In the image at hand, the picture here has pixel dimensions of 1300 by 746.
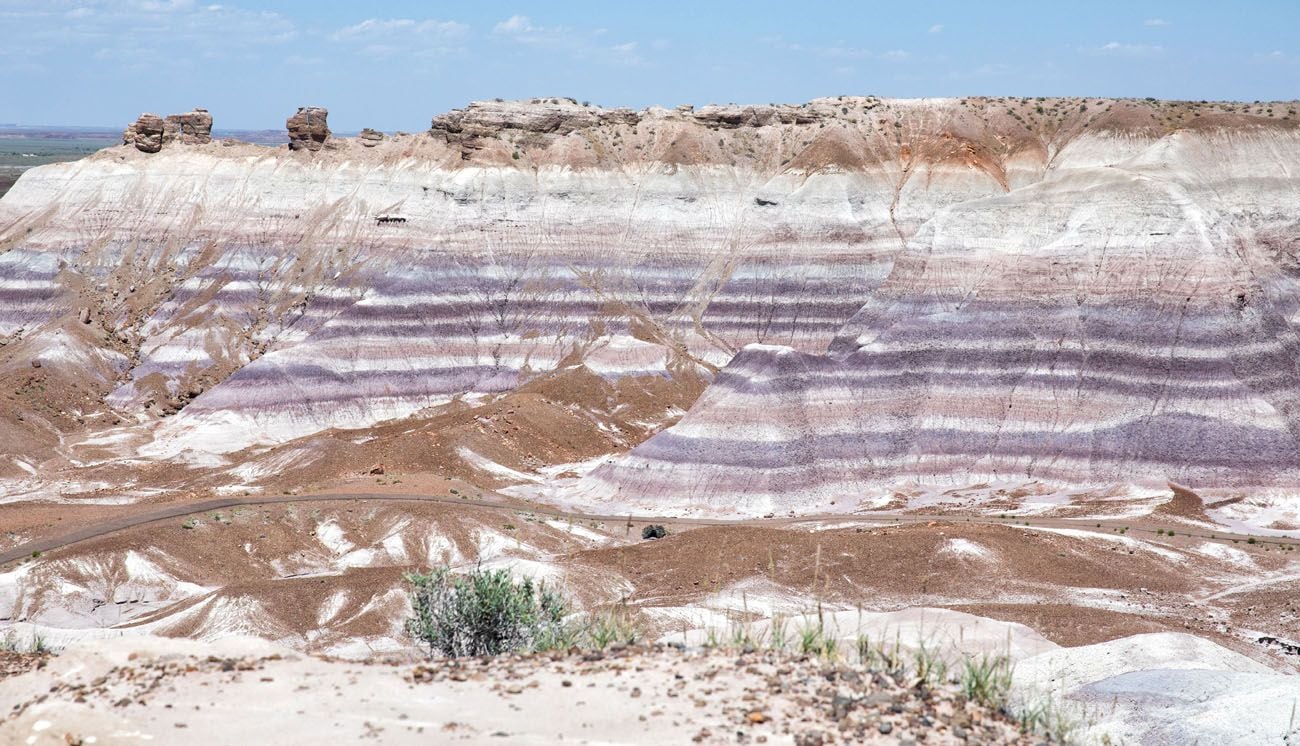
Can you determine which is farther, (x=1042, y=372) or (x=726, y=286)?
(x=726, y=286)

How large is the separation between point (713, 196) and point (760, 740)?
→ 99.3 m

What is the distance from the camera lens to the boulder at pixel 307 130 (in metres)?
121

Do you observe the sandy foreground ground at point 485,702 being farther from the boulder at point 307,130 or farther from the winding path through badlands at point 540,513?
the boulder at point 307,130

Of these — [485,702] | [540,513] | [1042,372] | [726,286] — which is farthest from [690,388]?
[485,702]

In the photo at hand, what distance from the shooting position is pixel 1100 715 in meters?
27.6

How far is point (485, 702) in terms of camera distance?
18.5 m

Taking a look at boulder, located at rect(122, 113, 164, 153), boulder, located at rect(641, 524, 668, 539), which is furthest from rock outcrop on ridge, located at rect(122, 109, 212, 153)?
boulder, located at rect(641, 524, 668, 539)

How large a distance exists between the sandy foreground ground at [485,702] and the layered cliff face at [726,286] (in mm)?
50651

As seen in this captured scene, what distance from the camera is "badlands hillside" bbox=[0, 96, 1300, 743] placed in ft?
157

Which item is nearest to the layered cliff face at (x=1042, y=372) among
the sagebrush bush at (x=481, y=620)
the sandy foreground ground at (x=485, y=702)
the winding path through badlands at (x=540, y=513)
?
the winding path through badlands at (x=540, y=513)

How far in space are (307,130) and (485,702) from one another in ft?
362

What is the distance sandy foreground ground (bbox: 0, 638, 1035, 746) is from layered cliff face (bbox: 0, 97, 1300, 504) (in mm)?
50651

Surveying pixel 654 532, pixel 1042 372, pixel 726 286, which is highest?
pixel 726 286

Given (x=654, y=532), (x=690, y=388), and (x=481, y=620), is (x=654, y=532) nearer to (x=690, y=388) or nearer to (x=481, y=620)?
(x=690, y=388)
